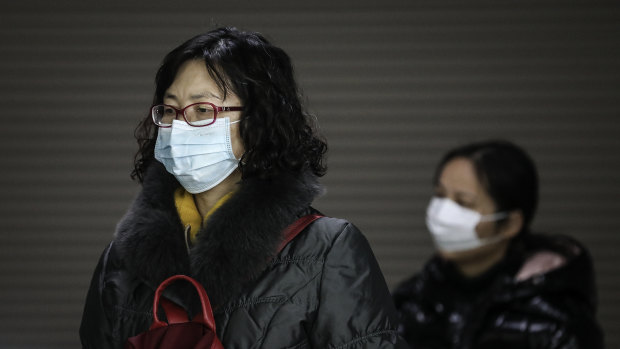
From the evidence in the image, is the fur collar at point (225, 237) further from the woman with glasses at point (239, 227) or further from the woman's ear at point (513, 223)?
the woman's ear at point (513, 223)

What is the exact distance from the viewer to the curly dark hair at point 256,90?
194cm

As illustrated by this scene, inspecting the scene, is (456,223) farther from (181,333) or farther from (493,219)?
(181,333)

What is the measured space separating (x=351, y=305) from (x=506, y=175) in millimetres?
2087

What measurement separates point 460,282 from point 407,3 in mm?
2846

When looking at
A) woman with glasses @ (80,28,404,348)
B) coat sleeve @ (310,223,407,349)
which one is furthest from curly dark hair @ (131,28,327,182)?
coat sleeve @ (310,223,407,349)

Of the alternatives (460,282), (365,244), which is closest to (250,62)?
(365,244)

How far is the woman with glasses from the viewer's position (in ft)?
5.73

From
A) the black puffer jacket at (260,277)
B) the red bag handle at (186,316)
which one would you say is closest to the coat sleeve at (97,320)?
the black puffer jacket at (260,277)

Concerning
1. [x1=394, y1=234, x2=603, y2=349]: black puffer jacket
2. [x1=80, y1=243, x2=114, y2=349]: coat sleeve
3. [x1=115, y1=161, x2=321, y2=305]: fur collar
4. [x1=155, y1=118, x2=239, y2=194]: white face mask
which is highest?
[x1=155, y1=118, x2=239, y2=194]: white face mask

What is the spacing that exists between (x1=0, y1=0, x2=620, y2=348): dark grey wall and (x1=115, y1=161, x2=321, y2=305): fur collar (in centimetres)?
384

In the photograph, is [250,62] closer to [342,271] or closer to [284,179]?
[284,179]

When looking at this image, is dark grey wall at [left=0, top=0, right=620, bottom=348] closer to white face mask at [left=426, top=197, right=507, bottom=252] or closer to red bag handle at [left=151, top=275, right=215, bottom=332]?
white face mask at [left=426, top=197, right=507, bottom=252]

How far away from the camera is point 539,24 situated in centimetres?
574

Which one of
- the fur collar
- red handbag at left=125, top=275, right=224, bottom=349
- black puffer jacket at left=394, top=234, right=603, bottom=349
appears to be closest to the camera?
red handbag at left=125, top=275, right=224, bottom=349
